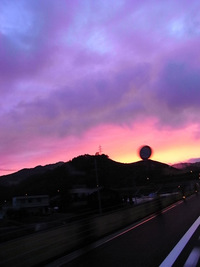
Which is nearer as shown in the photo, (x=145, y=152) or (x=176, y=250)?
(x=176, y=250)

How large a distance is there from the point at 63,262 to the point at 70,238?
1.88 meters

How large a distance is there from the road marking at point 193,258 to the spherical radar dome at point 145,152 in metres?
18.0

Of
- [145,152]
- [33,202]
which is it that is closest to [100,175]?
[33,202]

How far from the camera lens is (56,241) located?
390 inches

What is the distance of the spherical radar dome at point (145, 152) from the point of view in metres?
27.3

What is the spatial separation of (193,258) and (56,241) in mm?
3631

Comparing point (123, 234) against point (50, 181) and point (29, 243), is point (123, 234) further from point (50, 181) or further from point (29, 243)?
point (50, 181)

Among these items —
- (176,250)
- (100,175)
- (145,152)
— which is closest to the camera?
(176,250)

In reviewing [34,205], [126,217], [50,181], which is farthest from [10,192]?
[126,217]

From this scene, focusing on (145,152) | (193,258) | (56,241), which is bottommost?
(193,258)

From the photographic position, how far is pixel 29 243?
8.58 metres

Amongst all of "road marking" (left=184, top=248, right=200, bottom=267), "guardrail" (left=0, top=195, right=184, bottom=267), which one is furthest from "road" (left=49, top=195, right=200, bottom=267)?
"guardrail" (left=0, top=195, right=184, bottom=267)

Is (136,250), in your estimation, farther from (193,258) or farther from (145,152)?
(145,152)

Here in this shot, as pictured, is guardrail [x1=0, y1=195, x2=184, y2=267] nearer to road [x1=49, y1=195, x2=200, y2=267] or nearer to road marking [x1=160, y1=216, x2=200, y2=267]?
road [x1=49, y1=195, x2=200, y2=267]
